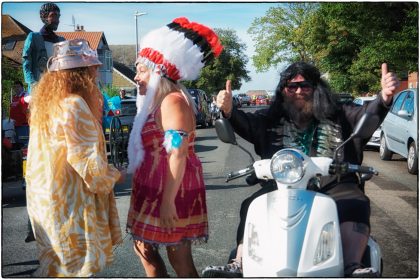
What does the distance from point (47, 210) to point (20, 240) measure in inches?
123

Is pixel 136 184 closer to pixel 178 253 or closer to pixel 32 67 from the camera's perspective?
pixel 178 253

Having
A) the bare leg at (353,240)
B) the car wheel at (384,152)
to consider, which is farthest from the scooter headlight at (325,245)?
the car wheel at (384,152)

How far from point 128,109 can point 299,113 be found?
31.0 ft

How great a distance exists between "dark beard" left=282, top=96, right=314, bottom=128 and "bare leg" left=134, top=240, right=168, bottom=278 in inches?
A: 48.3

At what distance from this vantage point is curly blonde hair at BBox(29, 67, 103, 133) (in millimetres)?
2574

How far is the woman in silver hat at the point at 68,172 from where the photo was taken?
8.40 feet

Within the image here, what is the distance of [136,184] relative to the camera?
3.06 meters

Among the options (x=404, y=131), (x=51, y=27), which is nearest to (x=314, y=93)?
(x=51, y=27)

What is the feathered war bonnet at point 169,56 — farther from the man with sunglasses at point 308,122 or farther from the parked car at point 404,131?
the parked car at point 404,131

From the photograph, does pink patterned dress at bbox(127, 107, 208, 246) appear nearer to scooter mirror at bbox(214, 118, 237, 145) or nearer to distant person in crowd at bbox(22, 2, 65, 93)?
scooter mirror at bbox(214, 118, 237, 145)

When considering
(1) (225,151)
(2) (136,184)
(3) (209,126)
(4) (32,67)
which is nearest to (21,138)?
(4) (32,67)

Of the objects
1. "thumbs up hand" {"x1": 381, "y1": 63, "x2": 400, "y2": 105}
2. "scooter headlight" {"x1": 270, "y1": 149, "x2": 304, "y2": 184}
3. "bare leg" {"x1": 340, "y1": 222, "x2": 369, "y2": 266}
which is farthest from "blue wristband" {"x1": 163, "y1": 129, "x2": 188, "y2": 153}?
"thumbs up hand" {"x1": 381, "y1": 63, "x2": 400, "y2": 105}

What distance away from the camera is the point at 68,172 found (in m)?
2.60

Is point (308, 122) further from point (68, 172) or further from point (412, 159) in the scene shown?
point (412, 159)
